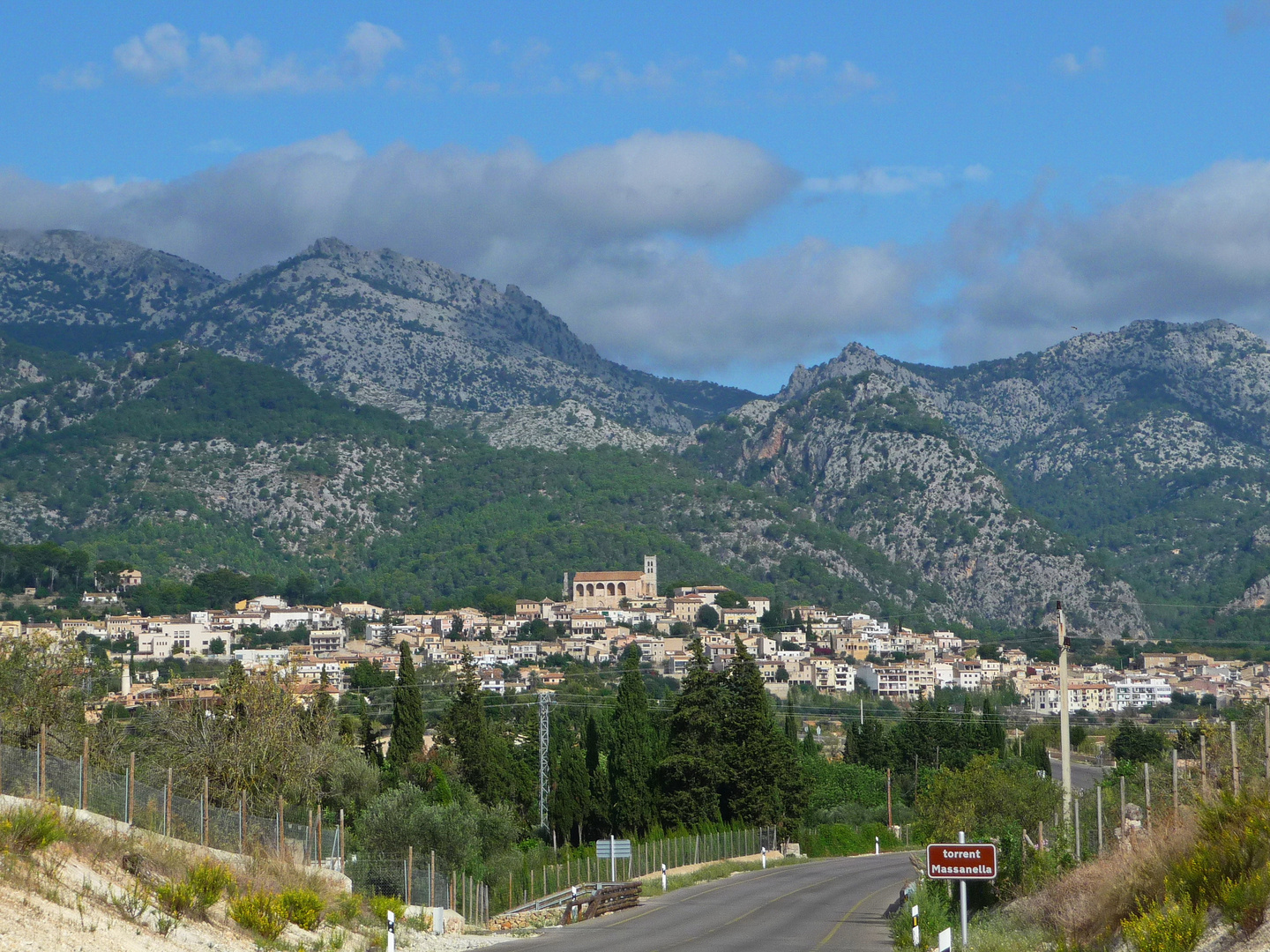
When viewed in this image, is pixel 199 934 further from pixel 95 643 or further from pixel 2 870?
pixel 95 643

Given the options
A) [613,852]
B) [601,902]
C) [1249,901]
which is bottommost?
[601,902]

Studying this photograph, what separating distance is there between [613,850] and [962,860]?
29.9 m

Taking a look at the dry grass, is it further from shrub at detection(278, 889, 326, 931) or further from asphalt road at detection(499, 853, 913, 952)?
shrub at detection(278, 889, 326, 931)

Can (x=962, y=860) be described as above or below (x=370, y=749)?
above

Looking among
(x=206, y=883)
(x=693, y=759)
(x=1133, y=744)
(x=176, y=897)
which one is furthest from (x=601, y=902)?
(x=1133, y=744)

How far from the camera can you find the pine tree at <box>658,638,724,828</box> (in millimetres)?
71812

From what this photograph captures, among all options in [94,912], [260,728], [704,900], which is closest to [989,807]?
[704,900]

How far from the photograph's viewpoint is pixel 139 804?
2736 cm

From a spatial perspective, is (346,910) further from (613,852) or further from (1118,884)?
(613,852)

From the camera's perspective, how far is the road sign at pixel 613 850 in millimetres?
50156

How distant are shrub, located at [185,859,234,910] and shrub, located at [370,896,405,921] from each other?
649cm

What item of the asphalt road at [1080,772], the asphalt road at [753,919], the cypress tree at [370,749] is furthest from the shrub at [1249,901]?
the asphalt road at [1080,772]

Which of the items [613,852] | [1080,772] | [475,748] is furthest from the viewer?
[1080,772]

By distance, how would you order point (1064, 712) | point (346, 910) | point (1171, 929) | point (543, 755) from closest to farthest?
point (1171, 929), point (346, 910), point (1064, 712), point (543, 755)
